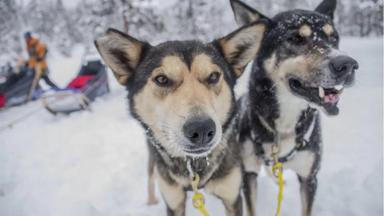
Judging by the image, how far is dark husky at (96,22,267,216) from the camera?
1.89m

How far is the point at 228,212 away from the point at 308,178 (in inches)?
32.8

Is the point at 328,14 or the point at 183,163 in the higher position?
the point at 328,14

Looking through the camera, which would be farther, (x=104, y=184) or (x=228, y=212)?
(x=104, y=184)

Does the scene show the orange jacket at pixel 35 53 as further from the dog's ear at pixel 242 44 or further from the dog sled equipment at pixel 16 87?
the dog's ear at pixel 242 44

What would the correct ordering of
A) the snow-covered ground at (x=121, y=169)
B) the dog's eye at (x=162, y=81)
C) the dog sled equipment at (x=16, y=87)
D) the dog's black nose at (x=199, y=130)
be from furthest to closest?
the dog sled equipment at (x=16, y=87), the snow-covered ground at (x=121, y=169), the dog's eye at (x=162, y=81), the dog's black nose at (x=199, y=130)

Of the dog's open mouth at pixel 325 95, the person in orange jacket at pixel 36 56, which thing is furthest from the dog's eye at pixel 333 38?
the person in orange jacket at pixel 36 56

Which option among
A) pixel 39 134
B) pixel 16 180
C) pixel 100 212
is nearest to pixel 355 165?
pixel 100 212

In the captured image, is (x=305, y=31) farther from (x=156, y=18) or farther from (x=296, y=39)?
(x=156, y=18)

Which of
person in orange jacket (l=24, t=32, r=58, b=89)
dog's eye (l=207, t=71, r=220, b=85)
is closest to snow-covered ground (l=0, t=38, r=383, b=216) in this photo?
dog's eye (l=207, t=71, r=220, b=85)

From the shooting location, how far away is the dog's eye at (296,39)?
261 centimetres

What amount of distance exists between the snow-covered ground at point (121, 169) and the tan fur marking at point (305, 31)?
0.61 meters

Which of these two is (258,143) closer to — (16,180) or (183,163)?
(183,163)

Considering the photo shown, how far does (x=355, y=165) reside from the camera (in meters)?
3.94

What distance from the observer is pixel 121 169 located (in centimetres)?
465
